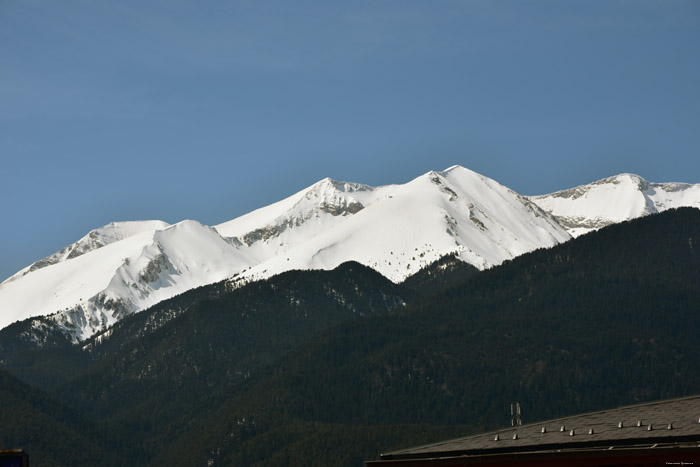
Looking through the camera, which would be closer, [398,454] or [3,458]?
[3,458]

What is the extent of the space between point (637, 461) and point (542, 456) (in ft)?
18.0

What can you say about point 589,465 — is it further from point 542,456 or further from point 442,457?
point 442,457

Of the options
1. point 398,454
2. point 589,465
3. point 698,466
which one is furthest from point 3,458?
point 698,466

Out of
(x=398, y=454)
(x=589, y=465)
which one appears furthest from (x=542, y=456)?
(x=398, y=454)

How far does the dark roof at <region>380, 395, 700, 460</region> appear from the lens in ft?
220

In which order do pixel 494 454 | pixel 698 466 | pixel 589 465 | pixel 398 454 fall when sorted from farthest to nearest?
1. pixel 398 454
2. pixel 494 454
3. pixel 589 465
4. pixel 698 466

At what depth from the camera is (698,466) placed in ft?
209

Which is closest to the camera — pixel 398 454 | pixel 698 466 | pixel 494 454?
pixel 698 466

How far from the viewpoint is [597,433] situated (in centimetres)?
7138

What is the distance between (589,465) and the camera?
225 ft

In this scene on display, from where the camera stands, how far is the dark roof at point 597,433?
67.0m

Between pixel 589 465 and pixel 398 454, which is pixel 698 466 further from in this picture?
pixel 398 454

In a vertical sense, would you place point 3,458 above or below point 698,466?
above

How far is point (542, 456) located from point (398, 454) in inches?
500
